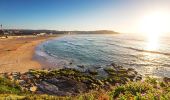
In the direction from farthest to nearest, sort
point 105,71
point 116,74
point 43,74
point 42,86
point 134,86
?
point 105,71 < point 116,74 < point 43,74 < point 42,86 < point 134,86

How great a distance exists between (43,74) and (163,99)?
19.2 m

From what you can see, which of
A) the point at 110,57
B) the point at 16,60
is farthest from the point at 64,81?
the point at 110,57

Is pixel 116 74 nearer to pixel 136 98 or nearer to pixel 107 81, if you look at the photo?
pixel 107 81

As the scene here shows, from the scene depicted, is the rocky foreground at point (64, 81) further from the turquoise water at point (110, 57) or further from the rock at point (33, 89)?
the turquoise water at point (110, 57)

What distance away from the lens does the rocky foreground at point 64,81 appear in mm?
19469

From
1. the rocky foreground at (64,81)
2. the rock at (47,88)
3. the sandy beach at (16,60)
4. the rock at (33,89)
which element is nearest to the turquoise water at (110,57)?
the sandy beach at (16,60)

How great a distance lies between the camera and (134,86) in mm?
10055

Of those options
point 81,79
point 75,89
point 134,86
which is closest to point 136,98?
point 134,86

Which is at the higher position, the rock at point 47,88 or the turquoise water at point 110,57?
the rock at point 47,88

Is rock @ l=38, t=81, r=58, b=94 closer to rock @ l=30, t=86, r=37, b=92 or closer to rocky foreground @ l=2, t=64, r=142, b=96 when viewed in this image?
rocky foreground @ l=2, t=64, r=142, b=96

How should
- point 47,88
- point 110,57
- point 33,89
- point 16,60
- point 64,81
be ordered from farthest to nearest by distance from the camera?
point 110,57, point 16,60, point 64,81, point 47,88, point 33,89

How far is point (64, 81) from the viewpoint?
22.4m

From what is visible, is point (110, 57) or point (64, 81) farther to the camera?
point (110, 57)

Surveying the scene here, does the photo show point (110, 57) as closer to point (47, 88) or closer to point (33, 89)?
point (47, 88)
